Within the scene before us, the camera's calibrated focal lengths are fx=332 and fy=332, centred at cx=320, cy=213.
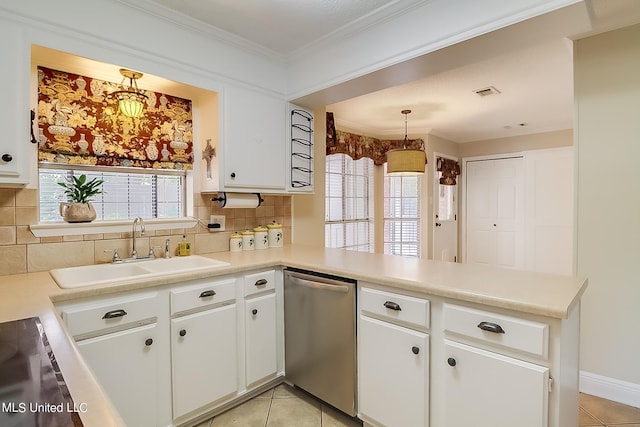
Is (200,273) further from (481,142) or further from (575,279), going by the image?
(481,142)

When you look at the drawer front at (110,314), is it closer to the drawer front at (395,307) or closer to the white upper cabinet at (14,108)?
the white upper cabinet at (14,108)

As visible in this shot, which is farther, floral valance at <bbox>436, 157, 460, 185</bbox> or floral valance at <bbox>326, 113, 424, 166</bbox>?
floral valance at <bbox>436, 157, 460, 185</bbox>

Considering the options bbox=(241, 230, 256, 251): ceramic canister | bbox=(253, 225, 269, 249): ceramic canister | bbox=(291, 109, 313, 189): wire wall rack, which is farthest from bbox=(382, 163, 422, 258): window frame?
bbox=(241, 230, 256, 251): ceramic canister

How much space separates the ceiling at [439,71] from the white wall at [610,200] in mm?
251

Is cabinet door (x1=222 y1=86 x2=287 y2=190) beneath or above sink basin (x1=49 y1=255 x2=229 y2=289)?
above

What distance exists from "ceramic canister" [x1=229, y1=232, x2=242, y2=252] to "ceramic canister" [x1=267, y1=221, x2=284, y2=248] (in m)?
0.27

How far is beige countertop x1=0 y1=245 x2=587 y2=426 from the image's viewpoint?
0.74m

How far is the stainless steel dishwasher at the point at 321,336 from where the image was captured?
1.84m

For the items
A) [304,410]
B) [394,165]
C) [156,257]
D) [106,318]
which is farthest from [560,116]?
[106,318]

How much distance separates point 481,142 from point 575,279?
15.9ft

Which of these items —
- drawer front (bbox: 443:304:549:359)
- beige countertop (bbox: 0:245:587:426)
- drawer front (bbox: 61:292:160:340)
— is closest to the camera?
beige countertop (bbox: 0:245:587:426)

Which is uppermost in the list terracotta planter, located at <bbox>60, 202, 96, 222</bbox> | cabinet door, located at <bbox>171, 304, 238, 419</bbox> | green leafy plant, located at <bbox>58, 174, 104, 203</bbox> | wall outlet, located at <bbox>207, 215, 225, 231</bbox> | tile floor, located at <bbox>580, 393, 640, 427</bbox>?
green leafy plant, located at <bbox>58, 174, 104, 203</bbox>

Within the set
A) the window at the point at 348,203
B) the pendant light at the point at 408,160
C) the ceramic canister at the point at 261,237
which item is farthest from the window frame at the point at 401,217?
the ceramic canister at the point at 261,237

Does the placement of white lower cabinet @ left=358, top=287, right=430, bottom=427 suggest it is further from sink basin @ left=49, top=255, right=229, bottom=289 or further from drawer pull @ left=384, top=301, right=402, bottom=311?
sink basin @ left=49, top=255, right=229, bottom=289
